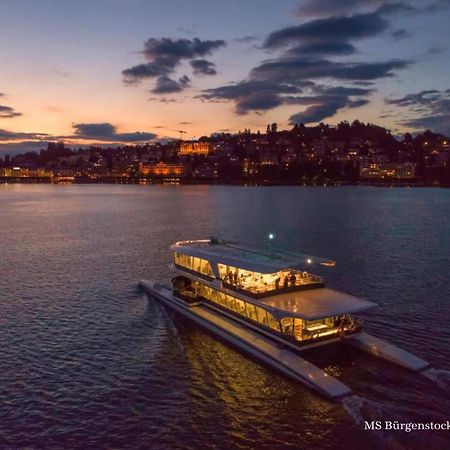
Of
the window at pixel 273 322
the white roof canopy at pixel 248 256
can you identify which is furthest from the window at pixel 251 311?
the white roof canopy at pixel 248 256

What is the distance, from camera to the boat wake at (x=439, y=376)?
70.9 ft

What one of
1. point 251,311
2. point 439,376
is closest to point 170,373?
point 251,311

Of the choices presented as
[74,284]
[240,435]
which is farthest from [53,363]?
[74,284]

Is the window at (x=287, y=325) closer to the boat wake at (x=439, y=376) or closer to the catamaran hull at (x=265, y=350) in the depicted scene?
the catamaran hull at (x=265, y=350)

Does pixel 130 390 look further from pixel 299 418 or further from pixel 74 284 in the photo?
pixel 74 284

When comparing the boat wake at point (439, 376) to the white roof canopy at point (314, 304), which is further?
the white roof canopy at point (314, 304)

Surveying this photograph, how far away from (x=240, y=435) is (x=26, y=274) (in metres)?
35.3

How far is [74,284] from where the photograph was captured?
42.5 metres

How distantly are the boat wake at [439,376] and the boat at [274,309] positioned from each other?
1.34 feet

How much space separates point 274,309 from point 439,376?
8.52m

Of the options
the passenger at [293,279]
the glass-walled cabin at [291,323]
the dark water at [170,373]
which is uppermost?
the passenger at [293,279]

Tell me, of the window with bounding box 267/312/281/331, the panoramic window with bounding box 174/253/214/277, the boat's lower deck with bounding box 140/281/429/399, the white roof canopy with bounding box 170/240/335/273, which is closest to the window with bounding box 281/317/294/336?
the window with bounding box 267/312/281/331

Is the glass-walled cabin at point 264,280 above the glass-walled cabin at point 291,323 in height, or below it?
above

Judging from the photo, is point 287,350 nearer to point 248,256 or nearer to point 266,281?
point 266,281
